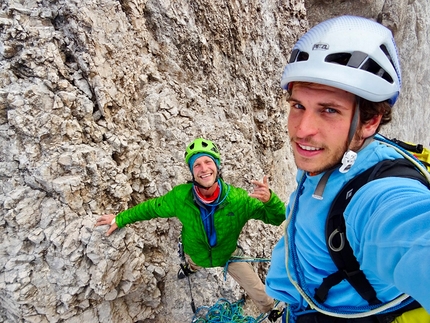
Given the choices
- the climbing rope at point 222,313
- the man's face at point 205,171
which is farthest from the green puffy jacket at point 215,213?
the climbing rope at point 222,313

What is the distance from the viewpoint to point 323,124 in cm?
187

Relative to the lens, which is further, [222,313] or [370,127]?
[222,313]

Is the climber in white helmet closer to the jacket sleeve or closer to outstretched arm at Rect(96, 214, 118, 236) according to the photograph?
the jacket sleeve

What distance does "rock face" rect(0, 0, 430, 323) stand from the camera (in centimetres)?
400

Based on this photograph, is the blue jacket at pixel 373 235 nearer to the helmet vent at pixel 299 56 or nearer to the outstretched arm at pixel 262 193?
the helmet vent at pixel 299 56

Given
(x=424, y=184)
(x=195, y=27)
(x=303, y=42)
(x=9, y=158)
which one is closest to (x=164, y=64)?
(x=195, y=27)

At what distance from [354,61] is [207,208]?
Answer: 2620 mm

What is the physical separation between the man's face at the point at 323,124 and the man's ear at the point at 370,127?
0.15 m

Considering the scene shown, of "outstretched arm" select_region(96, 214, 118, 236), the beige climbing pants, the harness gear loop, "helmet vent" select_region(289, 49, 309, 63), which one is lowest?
the beige climbing pants

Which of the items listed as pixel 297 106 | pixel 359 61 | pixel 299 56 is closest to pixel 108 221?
pixel 297 106

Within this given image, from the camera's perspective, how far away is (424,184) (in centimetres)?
160

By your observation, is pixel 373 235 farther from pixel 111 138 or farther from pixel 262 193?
pixel 111 138

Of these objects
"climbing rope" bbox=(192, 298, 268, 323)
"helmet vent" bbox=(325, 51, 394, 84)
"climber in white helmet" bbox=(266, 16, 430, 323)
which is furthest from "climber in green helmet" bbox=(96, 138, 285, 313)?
"helmet vent" bbox=(325, 51, 394, 84)

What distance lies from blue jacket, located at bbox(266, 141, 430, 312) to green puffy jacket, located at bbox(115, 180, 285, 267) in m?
1.59
